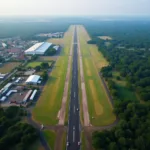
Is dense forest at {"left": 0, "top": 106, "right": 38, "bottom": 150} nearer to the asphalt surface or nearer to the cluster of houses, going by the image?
the asphalt surface

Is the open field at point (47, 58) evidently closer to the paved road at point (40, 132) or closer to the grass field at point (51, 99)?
the grass field at point (51, 99)

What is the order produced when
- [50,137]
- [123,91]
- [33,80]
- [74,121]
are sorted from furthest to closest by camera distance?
[33,80] → [123,91] → [74,121] → [50,137]

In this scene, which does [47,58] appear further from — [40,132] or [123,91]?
[40,132]

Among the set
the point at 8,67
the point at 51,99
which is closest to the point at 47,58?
the point at 8,67

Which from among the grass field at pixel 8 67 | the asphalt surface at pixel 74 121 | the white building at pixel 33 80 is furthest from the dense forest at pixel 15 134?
the grass field at pixel 8 67

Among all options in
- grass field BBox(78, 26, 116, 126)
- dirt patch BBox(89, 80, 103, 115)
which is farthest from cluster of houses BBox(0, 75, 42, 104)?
dirt patch BBox(89, 80, 103, 115)

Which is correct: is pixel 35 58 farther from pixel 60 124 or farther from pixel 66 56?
pixel 60 124
